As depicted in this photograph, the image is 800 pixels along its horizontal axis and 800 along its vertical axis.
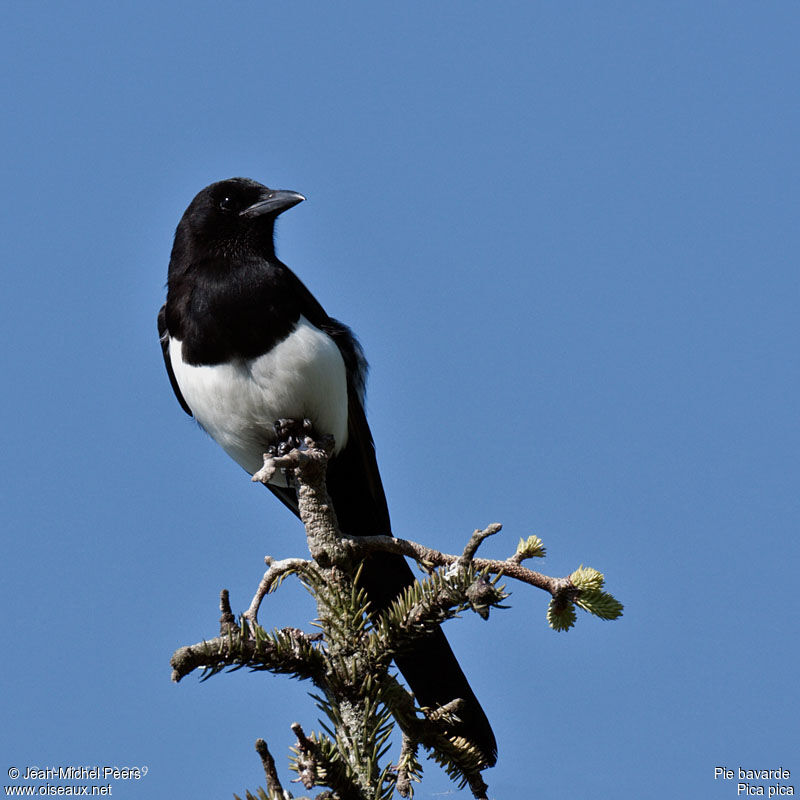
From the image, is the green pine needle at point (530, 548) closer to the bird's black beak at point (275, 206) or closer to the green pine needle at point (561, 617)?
the green pine needle at point (561, 617)

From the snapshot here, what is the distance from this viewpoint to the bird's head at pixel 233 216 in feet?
15.6

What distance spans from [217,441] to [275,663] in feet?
6.16

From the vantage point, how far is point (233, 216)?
15.9 ft

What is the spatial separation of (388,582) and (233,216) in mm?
1784

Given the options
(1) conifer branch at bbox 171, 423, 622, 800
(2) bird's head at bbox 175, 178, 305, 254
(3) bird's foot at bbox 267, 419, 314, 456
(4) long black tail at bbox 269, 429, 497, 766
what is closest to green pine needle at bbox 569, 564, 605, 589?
(1) conifer branch at bbox 171, 423, 622, 800

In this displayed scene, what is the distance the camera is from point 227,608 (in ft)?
9.28

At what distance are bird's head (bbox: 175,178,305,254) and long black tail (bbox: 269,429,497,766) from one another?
3.26ft

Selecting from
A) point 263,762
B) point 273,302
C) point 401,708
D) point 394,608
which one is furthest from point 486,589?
point 273,302

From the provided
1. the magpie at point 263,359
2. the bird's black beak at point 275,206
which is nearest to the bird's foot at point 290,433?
the magpie at point 263,359

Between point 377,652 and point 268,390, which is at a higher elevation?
point 268,390

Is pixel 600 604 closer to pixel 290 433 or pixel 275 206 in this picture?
pixel 290 433

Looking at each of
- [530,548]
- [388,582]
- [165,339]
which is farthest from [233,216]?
[530,548]

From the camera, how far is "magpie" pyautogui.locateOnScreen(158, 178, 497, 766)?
4324 mm

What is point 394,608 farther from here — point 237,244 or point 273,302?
point 237,244
